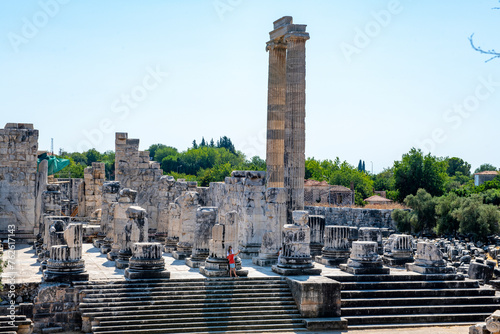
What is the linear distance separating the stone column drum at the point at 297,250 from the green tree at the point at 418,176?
109ft

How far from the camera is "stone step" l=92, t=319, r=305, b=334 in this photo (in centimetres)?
1391

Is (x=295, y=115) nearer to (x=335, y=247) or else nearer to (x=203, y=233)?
(x=335, y=247)

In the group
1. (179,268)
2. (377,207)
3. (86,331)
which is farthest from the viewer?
(377,207)

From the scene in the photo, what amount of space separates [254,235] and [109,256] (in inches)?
181

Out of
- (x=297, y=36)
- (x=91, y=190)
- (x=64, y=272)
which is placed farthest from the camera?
(x=91, y=190)

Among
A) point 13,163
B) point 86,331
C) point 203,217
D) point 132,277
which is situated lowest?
point 86,331

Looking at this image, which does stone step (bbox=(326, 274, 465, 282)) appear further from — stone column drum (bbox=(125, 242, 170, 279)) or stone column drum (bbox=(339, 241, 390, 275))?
stone column drum (bbox=(125, 242, 170, 279))

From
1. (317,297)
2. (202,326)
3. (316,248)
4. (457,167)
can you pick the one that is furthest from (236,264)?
(457,167)

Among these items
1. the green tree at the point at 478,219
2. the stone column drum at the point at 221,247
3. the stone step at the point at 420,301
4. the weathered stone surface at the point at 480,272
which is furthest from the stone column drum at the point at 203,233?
the green tree at the point at 478,219

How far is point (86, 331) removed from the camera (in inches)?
562

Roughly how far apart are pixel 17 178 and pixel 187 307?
37.4 ft

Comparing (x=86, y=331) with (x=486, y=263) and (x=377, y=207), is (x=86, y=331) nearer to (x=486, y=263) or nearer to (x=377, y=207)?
(x=486, y=263)

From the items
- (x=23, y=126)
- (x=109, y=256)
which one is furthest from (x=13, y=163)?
(x=109, y=256)

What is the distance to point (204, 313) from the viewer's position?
14.7m
